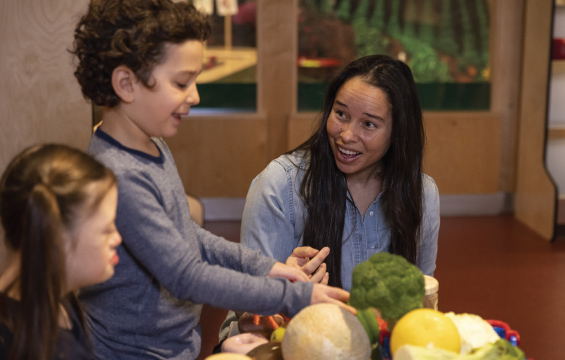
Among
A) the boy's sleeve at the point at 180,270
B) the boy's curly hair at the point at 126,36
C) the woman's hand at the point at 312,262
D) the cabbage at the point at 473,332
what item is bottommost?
the woman's hand at the point at 312,262

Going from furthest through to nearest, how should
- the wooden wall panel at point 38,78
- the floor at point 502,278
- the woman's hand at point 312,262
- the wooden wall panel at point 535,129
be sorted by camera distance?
the wooden wall panel at point 535,129
the floor at point 502,278
the wooden wall panel at point 38,78
the woman's hand at point 312,262

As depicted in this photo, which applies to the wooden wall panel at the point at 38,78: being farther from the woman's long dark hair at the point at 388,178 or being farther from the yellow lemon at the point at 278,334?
the yellow lemon at the point at 278,334

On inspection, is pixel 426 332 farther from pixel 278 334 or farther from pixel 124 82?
pixel 124 82

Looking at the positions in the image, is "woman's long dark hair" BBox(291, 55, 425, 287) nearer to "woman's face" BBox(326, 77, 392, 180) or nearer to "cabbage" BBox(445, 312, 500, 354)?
"woman's face" BBox(326, 77, 392, 180)

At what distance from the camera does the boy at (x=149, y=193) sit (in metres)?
1.24

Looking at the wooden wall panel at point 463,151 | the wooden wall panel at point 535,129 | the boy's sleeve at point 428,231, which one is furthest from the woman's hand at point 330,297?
the wooden wall panel at point 463,151

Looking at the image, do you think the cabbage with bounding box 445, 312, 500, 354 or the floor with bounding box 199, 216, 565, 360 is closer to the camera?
the cabbage with bounding box 445, 312, 500, 354

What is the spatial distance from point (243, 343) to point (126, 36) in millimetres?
646

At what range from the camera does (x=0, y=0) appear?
225cm

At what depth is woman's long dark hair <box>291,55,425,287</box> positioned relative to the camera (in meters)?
1.94

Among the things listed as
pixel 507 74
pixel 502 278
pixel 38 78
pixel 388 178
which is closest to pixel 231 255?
pixel 388 178

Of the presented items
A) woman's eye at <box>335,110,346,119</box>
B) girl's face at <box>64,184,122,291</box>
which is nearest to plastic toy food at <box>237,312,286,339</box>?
girl's face at <box>64,184,122,291</box>

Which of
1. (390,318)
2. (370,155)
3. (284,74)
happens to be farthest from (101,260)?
(284,74)

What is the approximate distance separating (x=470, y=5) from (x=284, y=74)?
1530 millimetres
